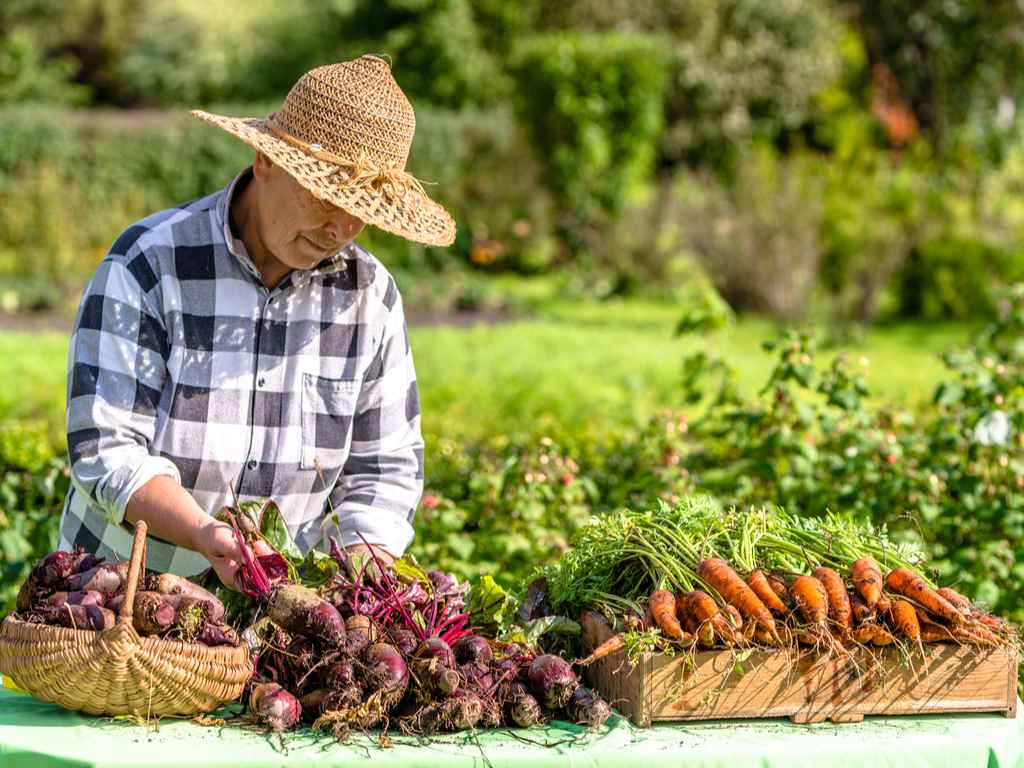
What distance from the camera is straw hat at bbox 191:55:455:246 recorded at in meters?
2.64

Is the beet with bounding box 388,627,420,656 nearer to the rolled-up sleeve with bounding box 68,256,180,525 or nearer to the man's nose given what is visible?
the rolled-up sleeve with bounding box 68,256,180,525

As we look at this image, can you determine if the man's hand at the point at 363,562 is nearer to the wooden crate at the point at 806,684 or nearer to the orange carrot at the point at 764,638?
the wooden crate at the point at 806,684

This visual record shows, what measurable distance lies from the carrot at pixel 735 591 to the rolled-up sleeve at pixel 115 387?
109 cm

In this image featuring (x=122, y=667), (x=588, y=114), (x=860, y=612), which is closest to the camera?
(x=122, y=667)

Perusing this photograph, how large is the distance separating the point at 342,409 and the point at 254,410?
20 cm

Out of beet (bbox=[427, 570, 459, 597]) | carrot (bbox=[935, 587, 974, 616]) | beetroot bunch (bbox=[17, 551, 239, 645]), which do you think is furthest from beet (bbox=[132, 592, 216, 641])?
carrot (bbox=[935, 587, 974, 616])

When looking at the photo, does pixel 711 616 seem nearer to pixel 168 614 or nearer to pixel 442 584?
pixel 442 584

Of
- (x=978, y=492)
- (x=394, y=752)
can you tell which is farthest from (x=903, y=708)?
(x=978, y=492)

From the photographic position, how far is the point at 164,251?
2.81 m

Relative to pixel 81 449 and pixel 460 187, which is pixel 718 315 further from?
pixel 460 187

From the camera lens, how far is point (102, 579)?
231 cm

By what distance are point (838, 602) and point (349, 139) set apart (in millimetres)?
1331

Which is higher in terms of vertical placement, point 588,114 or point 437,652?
point 588,114

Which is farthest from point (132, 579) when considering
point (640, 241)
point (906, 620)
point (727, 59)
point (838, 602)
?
point (727, 59)
